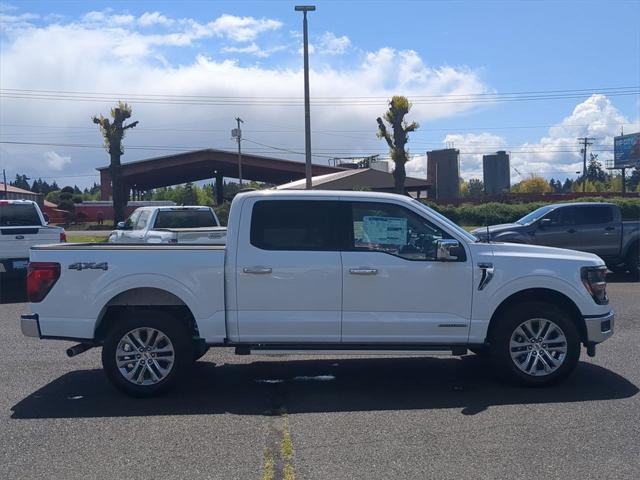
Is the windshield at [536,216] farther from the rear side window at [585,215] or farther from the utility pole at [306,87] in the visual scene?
A: the utility pole at [306,87]

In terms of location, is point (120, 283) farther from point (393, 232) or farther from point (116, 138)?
point (116, 138)

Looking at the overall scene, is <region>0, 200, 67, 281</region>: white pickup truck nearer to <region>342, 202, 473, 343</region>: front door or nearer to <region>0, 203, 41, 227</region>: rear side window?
<region>0, 203, 41, 227</region>: rear side window

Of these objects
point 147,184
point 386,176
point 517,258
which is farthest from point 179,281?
point 147,184

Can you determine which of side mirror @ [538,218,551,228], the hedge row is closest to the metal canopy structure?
the hedge row

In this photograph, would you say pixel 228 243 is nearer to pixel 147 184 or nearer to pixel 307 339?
pixel 307 339

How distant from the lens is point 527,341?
24.5 feet

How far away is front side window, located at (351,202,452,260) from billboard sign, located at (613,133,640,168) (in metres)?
78.1

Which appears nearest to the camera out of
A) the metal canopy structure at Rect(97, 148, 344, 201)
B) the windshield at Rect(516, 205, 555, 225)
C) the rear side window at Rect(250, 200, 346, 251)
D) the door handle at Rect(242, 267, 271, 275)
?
the door handle at Rect(242, 267, 271, 275)

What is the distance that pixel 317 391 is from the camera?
24.9 feet

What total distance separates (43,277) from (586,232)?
13744 mm

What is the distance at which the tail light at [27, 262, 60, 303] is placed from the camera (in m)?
7.33

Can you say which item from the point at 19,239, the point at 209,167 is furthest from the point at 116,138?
the point at 19,239

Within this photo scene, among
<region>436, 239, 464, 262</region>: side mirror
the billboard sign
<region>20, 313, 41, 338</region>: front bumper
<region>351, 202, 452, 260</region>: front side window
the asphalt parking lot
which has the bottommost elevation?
the asphalt parking lot

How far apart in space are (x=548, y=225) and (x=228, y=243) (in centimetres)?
1215
